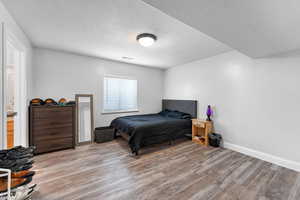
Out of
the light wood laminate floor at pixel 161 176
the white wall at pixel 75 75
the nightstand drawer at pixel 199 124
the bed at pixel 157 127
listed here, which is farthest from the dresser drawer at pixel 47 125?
the nightstand drawer at pixel 199 124

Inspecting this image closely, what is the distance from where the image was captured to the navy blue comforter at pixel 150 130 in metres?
2.79

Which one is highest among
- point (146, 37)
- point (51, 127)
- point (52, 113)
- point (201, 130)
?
point (146, 37)

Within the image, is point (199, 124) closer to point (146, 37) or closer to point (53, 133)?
point (146, 37)

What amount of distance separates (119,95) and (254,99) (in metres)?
3.67

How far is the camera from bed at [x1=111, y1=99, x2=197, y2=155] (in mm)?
2814

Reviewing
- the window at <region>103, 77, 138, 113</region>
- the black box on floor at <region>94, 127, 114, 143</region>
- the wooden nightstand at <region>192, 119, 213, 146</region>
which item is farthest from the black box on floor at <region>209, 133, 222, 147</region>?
the black box on floor at <region>94, 127, 114, 143</region>

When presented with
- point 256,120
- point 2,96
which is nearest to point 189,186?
point 256,120

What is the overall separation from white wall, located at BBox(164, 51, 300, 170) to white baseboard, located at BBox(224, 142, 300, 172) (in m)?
0.05

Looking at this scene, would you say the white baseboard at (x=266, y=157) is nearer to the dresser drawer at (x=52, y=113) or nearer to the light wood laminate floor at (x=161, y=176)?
the light wood laminate floor at (x=161, y=176)

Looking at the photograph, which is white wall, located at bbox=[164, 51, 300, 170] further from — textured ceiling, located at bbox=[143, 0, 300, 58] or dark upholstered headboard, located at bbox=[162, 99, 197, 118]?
textured ceiling, located at bbox=[143, 0, 300, 58]

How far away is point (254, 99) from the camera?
2723 millimetres

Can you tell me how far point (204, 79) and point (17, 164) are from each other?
3990 millimetres

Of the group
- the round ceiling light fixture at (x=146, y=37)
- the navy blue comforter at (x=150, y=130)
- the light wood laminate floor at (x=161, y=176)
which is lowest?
the light wood laminate floor at (x=161, y=176)

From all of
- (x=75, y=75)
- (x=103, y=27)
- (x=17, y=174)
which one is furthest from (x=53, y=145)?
(x=103, y=27)
